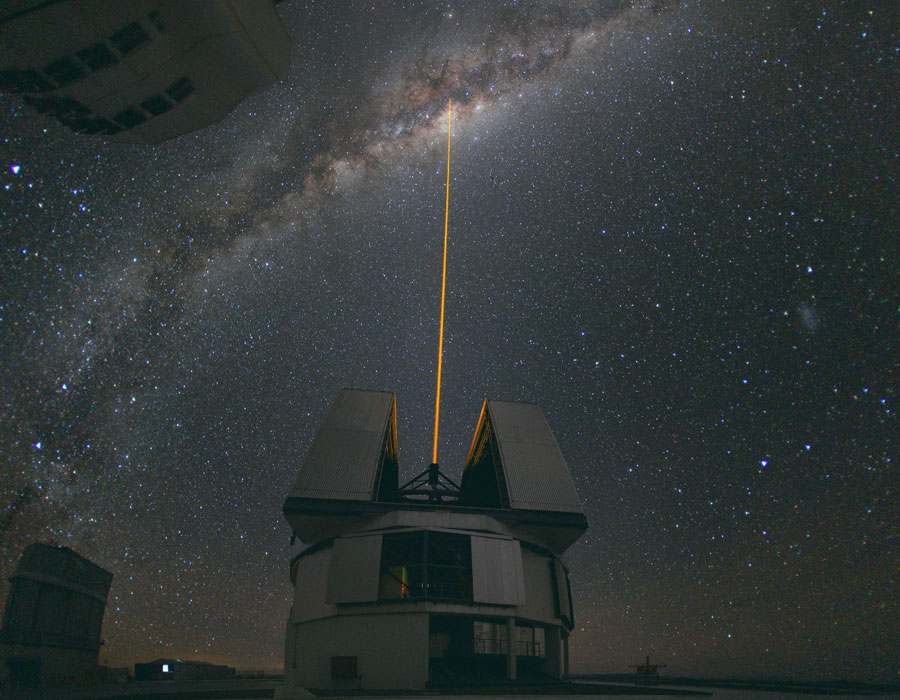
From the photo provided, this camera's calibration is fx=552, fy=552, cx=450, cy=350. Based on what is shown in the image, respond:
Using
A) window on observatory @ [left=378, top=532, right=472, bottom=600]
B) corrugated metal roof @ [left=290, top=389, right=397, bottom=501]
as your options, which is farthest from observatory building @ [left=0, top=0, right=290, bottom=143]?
window on observatory @ [left=378, top=532, right=472, bottom=600]

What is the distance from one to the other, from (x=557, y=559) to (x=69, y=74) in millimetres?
27387

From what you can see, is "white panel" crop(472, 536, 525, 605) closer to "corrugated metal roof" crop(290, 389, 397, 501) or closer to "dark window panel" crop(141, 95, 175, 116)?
"corrugated metal roof" crop(290, 389, 397, 501)

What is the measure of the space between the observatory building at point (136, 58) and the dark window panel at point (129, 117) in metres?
0.03

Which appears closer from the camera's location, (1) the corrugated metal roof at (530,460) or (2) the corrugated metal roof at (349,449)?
(2) the corrugated metal roof at (349,449)

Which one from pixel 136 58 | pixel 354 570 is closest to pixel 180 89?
pixel 136 58

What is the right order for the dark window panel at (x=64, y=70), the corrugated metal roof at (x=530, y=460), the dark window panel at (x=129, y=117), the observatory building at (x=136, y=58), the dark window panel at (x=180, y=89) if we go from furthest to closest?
the corrugated metal roof at (x=530, y=460), the dark window panel at (x=129, y=117), the dark window panel at (x=180, y=89), the dark window panel at (x=64, y=70), the observatory building at (x=136, y=58)

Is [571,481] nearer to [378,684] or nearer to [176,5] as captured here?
[378,684]

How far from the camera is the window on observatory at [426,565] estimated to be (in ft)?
73.9

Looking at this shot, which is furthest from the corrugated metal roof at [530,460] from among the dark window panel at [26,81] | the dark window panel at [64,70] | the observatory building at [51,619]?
the observatory building at [51,619]

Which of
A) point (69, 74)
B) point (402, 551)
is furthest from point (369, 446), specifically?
point (69, 74)

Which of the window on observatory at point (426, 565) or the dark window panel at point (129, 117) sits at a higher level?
the dark window panel at point (129, 117)

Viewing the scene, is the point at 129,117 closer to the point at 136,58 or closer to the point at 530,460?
the point at 136,58

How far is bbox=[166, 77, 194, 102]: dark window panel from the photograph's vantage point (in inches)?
805

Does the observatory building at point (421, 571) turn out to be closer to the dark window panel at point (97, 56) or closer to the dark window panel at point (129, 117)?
the dark window panel at point (129, 117)
